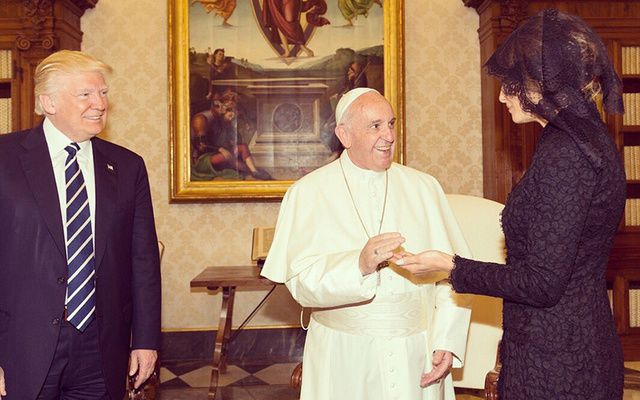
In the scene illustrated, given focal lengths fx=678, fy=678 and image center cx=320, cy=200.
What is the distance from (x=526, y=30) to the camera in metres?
1.94

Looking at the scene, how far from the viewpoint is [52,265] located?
2.28 meters

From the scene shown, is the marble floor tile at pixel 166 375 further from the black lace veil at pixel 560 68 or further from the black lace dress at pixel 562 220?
the black lace veil at pixel 560 68

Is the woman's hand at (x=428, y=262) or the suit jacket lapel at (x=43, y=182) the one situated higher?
the suit jacket lapel at (x=43, y=182)

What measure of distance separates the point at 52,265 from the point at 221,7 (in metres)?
4.07

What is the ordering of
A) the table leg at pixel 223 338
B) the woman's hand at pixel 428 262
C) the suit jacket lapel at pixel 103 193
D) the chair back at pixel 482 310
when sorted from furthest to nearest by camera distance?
the table leg at pixel 223 338
the chair back at pixel 482 310
the suit jacket lapel at pixel 103 193
the woman's hand at pixel 428 262

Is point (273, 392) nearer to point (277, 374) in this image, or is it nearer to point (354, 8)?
point (277, 374)

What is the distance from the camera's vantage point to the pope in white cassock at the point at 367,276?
265 cm

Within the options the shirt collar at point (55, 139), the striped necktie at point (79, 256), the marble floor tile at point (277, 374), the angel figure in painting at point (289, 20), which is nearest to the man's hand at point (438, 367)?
the striped necktie at point (79, 256)

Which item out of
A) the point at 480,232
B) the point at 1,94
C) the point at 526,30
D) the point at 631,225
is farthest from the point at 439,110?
the point at 526,30

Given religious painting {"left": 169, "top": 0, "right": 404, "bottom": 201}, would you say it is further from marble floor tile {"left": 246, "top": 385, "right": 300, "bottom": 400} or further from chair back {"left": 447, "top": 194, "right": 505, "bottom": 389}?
chair back {"left": 447, "top": 194, "right": 505, "bottom": 389}

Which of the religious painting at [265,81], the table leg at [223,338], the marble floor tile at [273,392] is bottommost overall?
the marble floor tile at [273,392]

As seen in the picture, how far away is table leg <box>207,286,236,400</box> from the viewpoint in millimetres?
4934

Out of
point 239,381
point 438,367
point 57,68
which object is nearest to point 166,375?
point 239,381

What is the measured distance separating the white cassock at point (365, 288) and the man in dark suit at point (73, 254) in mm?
630
